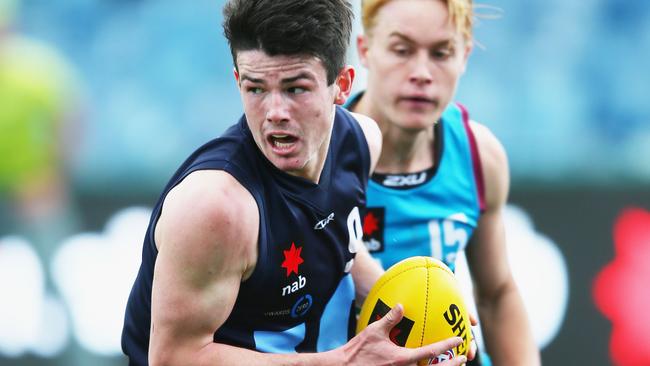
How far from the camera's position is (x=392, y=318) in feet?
11.7

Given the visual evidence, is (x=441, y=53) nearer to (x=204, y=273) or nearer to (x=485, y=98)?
(x=204, y=273)

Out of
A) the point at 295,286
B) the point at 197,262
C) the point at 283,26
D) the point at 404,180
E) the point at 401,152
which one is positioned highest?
the point at 283,26

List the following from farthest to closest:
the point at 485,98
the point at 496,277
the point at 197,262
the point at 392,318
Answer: the point at 485,98, the point at 496,277, the point at 392,318, the point at 197,262

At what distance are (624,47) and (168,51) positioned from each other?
126 inches

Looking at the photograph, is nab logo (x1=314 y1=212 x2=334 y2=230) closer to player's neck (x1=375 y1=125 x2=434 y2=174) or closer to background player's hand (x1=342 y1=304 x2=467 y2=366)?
background player's hand (x1=342 y1=304 x2=467 y2=366)

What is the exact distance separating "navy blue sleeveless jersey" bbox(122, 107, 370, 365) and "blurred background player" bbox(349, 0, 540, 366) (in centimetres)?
52

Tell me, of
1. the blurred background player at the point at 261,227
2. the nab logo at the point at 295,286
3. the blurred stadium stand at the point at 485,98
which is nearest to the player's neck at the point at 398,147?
the blurred background player at the point at 261,227

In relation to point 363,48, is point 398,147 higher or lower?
lower

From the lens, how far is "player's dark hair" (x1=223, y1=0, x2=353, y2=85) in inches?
135

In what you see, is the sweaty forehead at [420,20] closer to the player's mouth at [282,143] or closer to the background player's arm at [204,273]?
the player's mouth at [282,143]

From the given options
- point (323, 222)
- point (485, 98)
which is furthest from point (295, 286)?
point (485, 98)

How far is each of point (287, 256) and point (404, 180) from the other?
1207 millimetres

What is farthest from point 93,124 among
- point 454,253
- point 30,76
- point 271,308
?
point 271,308

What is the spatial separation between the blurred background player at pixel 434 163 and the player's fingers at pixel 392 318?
1068 millimetres
